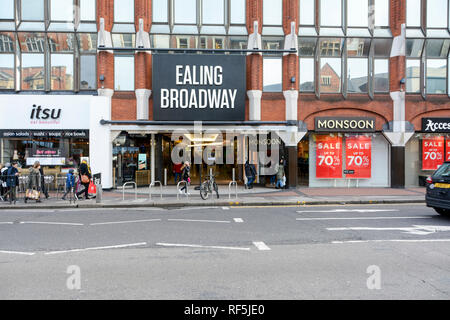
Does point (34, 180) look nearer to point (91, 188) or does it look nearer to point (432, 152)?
point (91, 188)

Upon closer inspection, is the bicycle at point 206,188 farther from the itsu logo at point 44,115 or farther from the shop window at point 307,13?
the shop window at point 307,13

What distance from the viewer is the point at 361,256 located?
21.4ft

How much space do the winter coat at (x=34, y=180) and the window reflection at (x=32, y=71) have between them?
706 cm

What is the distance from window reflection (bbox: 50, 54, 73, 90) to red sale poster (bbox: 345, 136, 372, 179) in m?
16.6

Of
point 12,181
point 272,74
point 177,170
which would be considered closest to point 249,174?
point 177,170

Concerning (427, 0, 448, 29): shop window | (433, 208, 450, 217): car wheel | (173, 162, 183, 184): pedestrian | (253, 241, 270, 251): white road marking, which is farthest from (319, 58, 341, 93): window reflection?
(253, 241, 270, 251): white road marking

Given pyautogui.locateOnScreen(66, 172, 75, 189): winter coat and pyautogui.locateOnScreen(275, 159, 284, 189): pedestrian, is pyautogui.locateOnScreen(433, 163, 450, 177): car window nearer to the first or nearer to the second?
pyautogui.locateOnScreen(275, 159, 284, 189): pedestrian

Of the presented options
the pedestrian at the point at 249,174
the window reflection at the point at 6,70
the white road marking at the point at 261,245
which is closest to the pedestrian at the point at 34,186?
the window reflection at the point at 6,70

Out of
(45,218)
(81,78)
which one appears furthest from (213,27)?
(45,218)

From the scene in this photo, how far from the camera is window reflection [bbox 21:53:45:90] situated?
786 inches

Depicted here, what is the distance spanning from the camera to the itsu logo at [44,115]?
1958cm

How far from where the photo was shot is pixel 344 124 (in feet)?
67.2

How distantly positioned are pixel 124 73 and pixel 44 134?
5630mm

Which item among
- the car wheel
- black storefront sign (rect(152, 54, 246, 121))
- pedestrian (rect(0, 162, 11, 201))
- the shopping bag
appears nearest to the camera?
the car wheel
